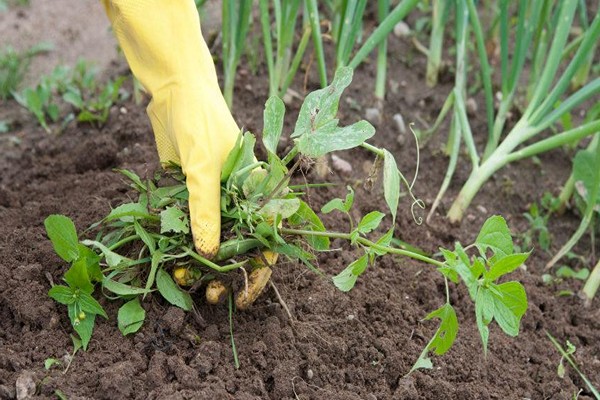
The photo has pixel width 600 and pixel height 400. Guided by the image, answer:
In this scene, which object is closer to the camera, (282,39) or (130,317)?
(130,317)

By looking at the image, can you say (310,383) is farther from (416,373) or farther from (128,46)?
(128,46)

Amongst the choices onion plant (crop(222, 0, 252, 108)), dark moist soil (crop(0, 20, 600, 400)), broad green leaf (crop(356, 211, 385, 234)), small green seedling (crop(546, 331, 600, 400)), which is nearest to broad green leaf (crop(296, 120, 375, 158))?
broad green leaf (crop(356, 211, 385, 234))

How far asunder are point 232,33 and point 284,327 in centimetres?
90

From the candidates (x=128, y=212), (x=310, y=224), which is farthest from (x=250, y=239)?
(x=128, y=212)

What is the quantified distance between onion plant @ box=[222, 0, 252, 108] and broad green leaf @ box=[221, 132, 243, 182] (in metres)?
0.70

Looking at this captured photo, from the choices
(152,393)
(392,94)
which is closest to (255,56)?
(392,94)

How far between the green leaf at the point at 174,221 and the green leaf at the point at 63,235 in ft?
0.47

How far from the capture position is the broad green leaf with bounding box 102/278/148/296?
4.83ft

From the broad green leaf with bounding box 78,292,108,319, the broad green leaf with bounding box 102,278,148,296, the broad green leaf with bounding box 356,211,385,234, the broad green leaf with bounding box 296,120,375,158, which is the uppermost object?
the broad green leaf with bounding box 296,120,375,158

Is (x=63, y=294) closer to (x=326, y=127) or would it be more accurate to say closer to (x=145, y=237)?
(x=145, y=237)

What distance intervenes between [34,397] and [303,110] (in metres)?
0.60

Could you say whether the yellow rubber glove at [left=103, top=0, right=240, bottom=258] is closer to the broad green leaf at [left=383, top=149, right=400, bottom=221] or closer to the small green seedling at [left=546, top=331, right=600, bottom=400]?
the broad green leaf at [left=383, top=149, right=400, bottom=221]

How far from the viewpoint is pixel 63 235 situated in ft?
4.75

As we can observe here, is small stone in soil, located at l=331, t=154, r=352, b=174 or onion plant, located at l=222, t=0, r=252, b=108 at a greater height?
onion plant, located at l=222, t=0, r=252, b=108
